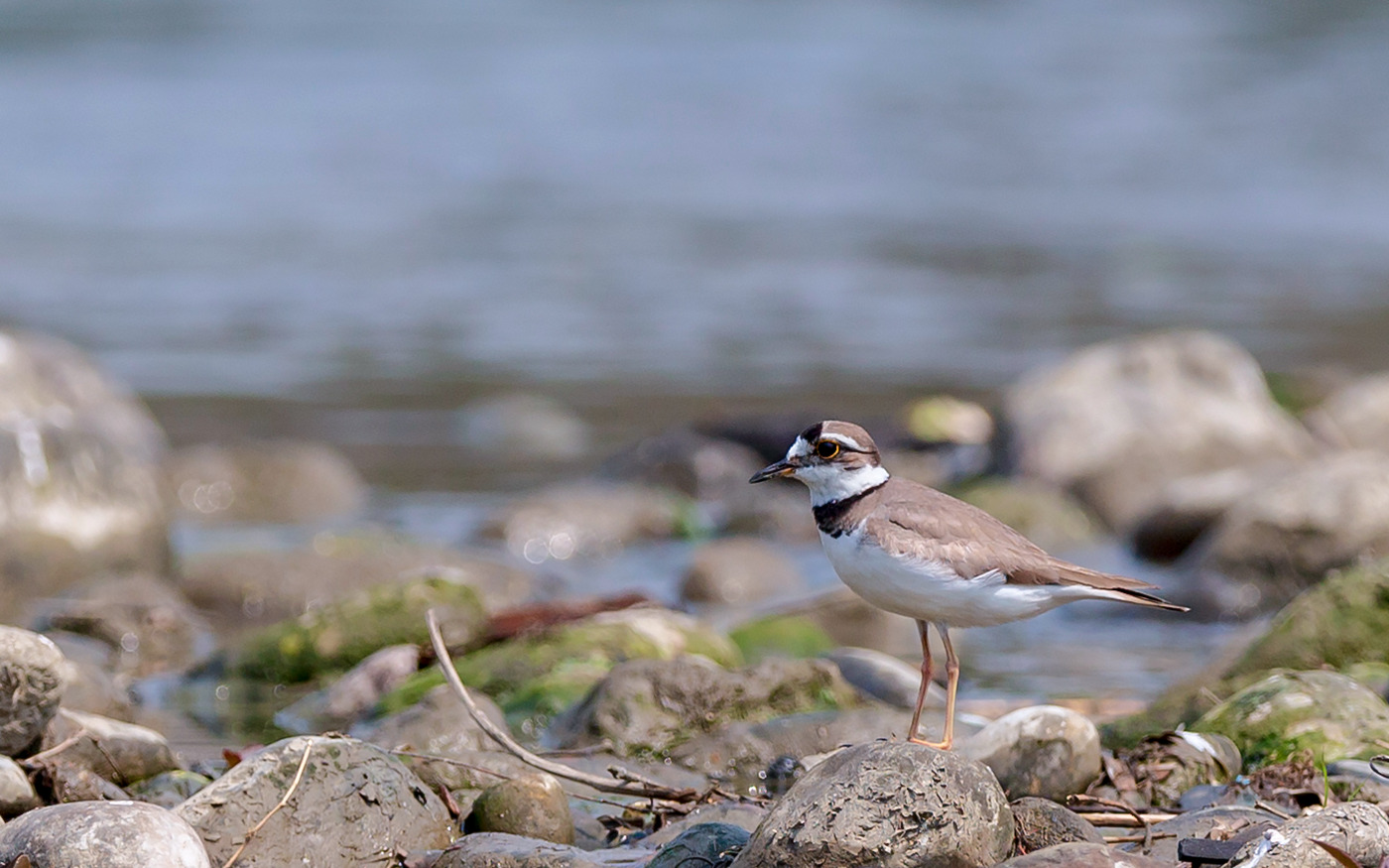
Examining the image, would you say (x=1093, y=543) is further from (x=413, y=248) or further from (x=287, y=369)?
(x=413, y=248)

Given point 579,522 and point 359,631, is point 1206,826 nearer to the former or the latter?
point 359,631

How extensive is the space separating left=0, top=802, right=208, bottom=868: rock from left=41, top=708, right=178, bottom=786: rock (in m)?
1.09

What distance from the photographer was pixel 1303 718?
6.08 meters

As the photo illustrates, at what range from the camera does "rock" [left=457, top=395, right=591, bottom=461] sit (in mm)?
14578

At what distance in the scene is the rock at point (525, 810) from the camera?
17.4 feet

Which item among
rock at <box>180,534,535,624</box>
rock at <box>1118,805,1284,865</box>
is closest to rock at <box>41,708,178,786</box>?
rock at <box>1118,805,1284,865</box>

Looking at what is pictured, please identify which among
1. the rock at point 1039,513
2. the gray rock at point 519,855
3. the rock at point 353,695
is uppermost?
the gray rock at point 519,855

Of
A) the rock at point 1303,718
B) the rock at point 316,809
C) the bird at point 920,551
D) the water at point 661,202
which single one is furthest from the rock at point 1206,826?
the water at point 661,202

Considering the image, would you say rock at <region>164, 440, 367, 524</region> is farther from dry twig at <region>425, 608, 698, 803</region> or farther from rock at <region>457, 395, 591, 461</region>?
dry twig at <region>425, 608, 698, 803</region>

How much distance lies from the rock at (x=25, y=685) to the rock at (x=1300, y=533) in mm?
6599

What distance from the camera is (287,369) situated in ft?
56.0

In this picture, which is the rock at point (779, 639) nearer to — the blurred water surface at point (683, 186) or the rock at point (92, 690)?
the rock at point (92, 690)

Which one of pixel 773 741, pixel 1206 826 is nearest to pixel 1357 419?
pixel 773 741

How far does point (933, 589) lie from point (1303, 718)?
6.16ft
